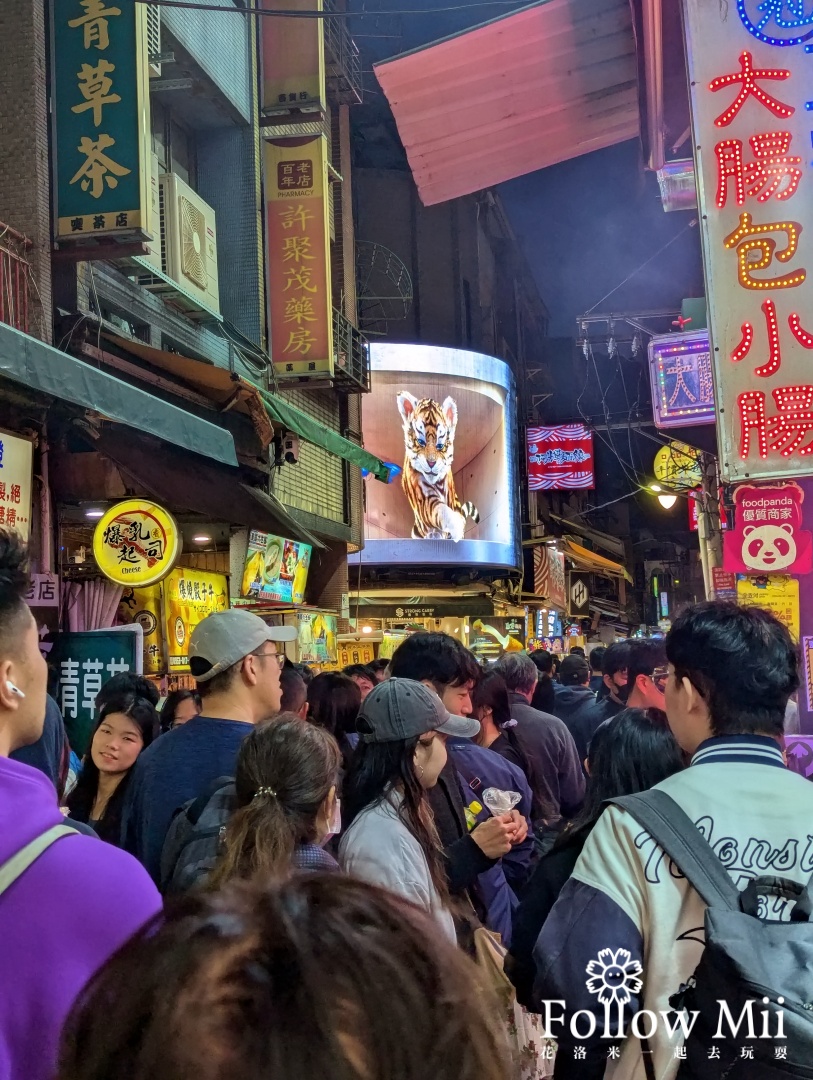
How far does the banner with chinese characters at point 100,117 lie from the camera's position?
7621mm

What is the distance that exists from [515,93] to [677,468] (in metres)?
13.0

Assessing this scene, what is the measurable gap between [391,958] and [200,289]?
11130 millimetres

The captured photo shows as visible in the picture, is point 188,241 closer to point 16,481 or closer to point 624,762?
point 16,481

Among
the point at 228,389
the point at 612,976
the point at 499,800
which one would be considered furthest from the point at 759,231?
the point at 612,976

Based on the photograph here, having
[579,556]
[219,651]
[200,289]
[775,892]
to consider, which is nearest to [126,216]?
[200,289]

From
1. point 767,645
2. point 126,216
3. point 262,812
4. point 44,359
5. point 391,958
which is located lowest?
point 262,812

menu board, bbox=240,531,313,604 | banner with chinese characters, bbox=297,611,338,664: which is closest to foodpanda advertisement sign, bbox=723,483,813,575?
menu board, bbox=240,531,313,604

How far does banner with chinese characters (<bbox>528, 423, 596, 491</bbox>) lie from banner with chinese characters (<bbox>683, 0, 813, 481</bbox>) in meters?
19.4

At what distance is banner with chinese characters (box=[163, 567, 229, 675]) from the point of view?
10.8 m

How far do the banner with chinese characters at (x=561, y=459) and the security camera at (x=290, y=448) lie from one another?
49.5ft

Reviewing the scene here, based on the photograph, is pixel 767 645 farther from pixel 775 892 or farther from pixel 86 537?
pixel 86 537

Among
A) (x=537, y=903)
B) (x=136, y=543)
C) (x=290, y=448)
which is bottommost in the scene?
→ (x=537, y=903)

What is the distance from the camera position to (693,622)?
8.10 ft

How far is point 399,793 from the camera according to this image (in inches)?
129
